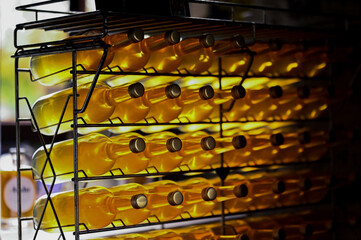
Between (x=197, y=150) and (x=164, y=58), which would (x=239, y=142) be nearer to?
(x=197, y=150)

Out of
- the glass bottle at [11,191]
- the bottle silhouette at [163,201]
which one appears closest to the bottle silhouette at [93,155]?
the bottle silhouette at [163,201]

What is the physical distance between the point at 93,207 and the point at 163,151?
210 millimetres

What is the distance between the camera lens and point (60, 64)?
1.58 metres

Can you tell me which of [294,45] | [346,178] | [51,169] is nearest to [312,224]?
[346,178]

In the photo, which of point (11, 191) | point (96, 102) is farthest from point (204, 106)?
point (11, 191)

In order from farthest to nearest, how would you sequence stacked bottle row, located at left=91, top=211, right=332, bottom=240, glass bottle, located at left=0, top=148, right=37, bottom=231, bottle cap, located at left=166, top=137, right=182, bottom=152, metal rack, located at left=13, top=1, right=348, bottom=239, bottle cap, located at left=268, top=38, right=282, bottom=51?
glass bottle, located at left=0, top=148, right=37, bottom=231 → bottle cap, located at left=268, top=38, right=282, bottom=51 → stacked bottle row, located at left=91, top=211, right=332, bottom=240 → bottle cap, located at left=166, top=137, right=182, bottom=152 → metal rack, located at left=13, top=1, right=348, bottom=239

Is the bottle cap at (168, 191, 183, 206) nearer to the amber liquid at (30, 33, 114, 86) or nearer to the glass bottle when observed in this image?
the amber liquid at (30, 33, 114, 86)

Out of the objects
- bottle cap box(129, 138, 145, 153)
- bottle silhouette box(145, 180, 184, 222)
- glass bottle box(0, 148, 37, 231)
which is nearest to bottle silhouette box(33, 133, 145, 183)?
bottle cap box(129, 138, 145, 153)

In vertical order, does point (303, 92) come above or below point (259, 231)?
above

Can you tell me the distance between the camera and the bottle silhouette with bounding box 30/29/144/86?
149cm

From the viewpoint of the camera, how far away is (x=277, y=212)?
218 cm

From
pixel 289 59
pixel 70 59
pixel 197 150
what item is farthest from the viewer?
pixel 289 59

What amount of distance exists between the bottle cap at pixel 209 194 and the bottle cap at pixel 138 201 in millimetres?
189

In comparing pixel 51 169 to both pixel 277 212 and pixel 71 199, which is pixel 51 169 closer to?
pixel 71 199
